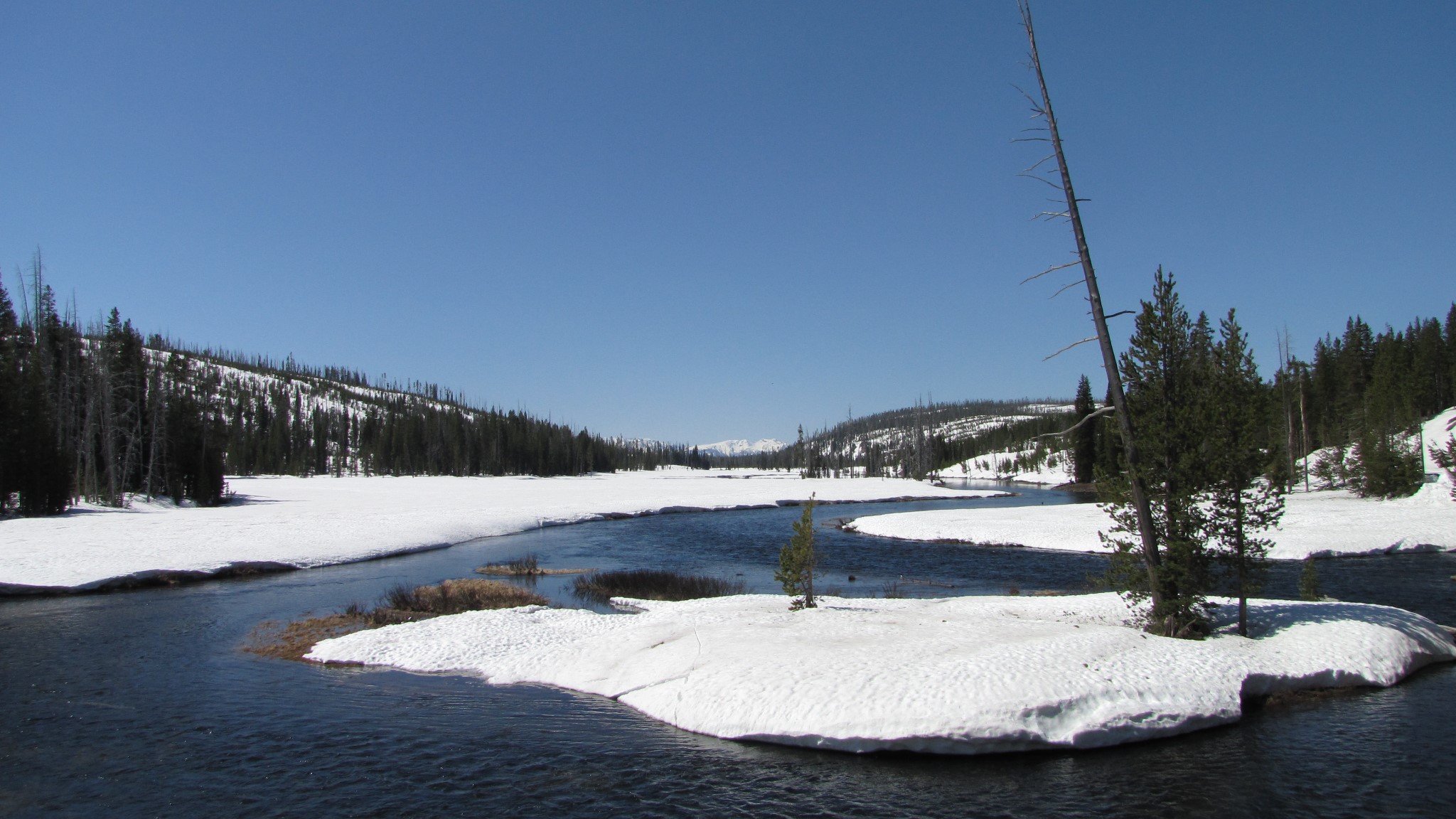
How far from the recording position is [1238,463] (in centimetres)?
1661

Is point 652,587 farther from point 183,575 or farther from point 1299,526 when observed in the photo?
point 1299,526

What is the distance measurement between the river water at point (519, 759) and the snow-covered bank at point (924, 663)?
43 cm

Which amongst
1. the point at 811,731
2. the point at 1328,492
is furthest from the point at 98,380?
the point at 1328,492

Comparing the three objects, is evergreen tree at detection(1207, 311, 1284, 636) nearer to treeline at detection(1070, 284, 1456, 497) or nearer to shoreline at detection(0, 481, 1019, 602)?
treeline at detection(1070, 284, 1456, 497)

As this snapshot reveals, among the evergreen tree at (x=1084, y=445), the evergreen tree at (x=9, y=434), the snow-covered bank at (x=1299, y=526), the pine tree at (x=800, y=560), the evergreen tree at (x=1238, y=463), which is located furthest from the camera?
the evergreen tree at (x=1084, y=445)

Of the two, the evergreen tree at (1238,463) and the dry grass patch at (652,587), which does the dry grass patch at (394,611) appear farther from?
the evergreen tree at (1238,463)

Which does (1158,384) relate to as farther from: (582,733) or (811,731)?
(582,733)

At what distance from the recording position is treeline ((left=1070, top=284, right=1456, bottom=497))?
1945 inches

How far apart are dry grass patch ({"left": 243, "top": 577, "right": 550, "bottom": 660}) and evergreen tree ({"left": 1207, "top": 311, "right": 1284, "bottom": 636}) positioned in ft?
64.3

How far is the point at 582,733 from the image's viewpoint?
13.4 m

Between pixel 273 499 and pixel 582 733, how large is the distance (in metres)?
65.1

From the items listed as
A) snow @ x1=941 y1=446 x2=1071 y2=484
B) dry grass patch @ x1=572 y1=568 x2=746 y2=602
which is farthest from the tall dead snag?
snow @ x1=941 y1=446 x2=1071 y2=484

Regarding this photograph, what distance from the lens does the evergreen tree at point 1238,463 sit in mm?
16500

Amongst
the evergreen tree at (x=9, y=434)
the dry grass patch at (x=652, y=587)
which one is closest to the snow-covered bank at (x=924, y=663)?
the dry grass patch at (x=652, y=587)
